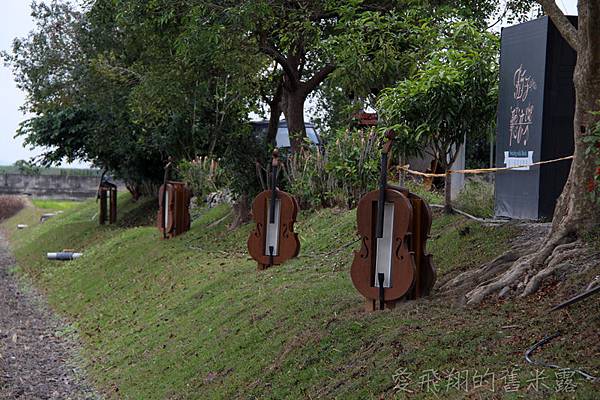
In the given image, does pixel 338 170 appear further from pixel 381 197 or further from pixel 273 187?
pixel 381 197

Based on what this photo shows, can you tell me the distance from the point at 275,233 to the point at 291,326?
4.31m

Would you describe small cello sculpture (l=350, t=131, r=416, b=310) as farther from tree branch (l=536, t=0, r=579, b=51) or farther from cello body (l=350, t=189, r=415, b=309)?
tree branch (l=536, t=0, r=579, b=51)

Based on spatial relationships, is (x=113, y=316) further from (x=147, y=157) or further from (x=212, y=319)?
(x=147, y=157)

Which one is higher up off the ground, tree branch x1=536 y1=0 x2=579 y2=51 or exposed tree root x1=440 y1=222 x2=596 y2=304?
tree branch x1=536 y1=0 x2=579 y2=51

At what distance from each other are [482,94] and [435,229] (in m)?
1.80

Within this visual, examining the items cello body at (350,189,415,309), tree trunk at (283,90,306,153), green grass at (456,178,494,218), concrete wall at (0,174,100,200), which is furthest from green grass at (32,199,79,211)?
cello body at (350,189,415,309)

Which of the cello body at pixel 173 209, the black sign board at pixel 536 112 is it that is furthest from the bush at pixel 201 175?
the black sign board at pixel 536 112

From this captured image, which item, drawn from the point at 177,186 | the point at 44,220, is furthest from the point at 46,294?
the point at 44,220

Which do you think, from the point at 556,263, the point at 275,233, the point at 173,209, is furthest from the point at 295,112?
the point at 556,263

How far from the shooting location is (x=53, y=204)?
185ft

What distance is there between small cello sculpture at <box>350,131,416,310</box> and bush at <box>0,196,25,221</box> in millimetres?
46346

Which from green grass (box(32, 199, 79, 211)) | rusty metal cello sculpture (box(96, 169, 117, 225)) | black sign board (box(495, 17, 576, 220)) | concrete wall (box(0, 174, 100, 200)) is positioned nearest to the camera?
black sign board (box(495, 17, 576, 220))

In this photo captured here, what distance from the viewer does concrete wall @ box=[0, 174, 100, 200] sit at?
62531 mm

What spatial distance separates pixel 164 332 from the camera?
12.7 metres
